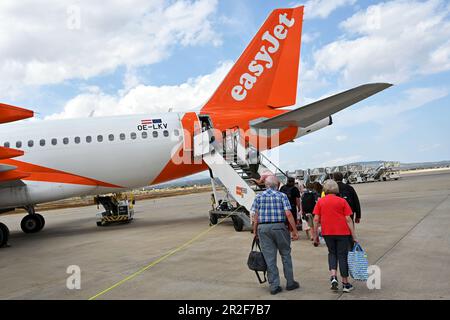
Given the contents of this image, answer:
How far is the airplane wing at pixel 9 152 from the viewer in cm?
866

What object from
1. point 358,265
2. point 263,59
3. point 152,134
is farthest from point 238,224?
point 263,59

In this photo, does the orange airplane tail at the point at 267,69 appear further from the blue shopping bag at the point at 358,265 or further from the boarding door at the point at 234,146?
the blue shopping bag at the point at 358,265

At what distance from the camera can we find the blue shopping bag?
207 inches

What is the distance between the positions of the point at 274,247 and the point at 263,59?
36.9 ft

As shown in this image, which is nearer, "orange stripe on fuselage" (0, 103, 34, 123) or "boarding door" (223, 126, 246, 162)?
"orange stripe on fuselage" (0, 103, 34, 123)

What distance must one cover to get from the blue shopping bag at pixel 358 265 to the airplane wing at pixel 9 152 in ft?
25.2

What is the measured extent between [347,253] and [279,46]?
11.6 m

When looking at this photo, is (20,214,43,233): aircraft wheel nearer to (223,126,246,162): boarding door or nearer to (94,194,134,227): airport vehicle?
(94,194,134,227): airport vehicle

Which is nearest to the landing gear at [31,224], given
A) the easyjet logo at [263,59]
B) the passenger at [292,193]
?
the easyjet logo at [263,59]

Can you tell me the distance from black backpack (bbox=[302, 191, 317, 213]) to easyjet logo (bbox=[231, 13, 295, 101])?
721 centimetres

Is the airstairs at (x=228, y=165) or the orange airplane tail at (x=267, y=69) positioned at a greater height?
the orange airplane tail at (x=267, y=69)

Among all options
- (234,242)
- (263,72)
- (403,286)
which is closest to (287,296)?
(403,286)

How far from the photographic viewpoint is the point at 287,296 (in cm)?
537

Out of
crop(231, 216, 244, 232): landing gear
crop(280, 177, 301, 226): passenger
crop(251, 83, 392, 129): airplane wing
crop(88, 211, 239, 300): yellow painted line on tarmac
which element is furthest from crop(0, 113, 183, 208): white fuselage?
crop(280, 177, 301, 226): passenger
